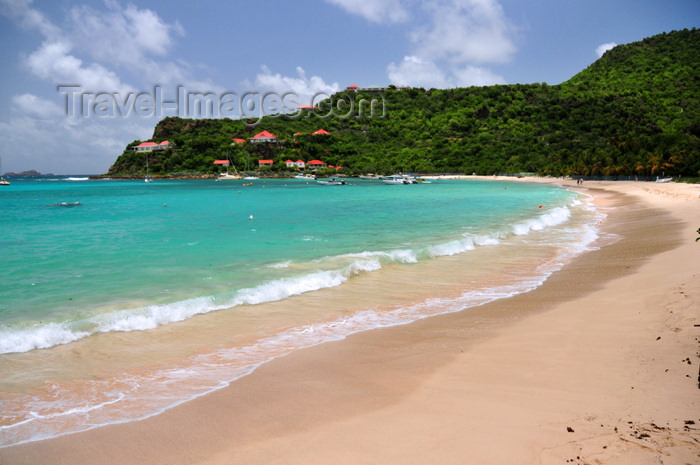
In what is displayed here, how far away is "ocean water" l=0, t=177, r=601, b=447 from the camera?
223 inches

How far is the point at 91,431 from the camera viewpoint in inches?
177

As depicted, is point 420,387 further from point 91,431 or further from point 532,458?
point 91,431

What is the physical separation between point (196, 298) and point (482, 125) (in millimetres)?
153455

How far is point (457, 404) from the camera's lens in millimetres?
4609

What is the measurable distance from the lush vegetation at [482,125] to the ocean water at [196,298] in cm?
9141

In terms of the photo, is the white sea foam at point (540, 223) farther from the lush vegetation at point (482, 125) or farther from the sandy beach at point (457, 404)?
the lush vegetation at point (482, 125)

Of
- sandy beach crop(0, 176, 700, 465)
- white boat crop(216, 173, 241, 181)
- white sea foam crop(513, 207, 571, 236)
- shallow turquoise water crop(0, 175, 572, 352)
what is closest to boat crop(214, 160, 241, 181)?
white boat crop(216, 173, 241, 181)

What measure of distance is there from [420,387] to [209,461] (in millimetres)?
2467

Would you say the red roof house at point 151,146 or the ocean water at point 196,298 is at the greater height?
the red roof house at point 151,146

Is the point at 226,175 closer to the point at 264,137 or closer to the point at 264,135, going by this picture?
the point at 264,137

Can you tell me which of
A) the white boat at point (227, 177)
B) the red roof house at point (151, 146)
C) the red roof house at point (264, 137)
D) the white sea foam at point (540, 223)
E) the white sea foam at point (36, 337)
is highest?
the red roof house at point (264, 137)

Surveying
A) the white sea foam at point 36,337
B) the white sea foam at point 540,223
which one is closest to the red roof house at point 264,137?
the white sea foam at point 540,223

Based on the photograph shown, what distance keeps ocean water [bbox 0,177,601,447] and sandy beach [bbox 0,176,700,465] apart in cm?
69

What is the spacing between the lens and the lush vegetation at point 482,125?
406 ft
